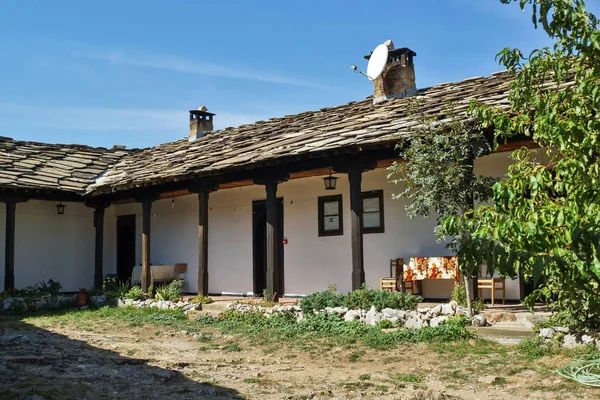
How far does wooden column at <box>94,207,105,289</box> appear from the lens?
54.2 feet

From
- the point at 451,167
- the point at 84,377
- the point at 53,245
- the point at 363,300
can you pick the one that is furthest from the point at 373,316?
the point at 53,245

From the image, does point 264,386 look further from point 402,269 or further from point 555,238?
point 402,269

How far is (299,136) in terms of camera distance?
12711 mm

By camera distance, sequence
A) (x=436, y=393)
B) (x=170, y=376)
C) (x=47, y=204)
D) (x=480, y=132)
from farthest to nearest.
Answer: (x=47, y=204) < (x=480, y=132) < (x=170, y=376) < (x=436, y=393)

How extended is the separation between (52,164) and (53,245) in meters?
2.30

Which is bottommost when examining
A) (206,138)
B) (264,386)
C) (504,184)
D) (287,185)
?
(264,386)

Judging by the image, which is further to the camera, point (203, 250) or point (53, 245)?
point (53, 245)

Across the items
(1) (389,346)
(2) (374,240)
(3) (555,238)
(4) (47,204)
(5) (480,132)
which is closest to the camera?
(3) (555,238)

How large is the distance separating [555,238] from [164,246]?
14.6m

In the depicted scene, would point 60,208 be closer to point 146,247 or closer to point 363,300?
point 146,247

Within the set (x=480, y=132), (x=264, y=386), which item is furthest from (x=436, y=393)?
(x=480, y=132)

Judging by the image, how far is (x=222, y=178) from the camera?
1323cm

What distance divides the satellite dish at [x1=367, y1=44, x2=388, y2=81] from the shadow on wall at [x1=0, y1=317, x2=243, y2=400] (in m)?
8.47

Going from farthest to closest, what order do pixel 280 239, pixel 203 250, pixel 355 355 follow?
pixel 280 239, pixel 203 250, pixel 355 355
